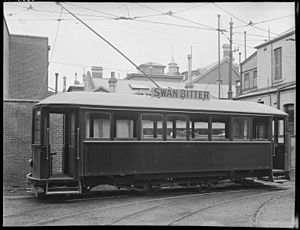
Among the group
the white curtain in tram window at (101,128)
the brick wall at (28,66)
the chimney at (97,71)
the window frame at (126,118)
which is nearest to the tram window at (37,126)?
the white curtain in tram window at (101,128)

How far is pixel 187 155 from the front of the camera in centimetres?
1112

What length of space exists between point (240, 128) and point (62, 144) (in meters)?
5.06

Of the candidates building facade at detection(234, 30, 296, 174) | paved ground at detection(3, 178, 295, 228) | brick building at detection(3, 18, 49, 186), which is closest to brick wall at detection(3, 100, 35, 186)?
brick building at detection(3, 18, 49, 186)

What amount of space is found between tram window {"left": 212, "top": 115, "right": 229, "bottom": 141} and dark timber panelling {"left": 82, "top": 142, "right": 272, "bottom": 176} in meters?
0.22

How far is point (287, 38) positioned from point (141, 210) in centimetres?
618

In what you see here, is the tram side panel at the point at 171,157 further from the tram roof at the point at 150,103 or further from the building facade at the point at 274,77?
the building facade at the point at 274,77

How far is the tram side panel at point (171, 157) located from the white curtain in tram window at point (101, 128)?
22 centimetres

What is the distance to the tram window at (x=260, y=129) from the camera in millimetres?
12180

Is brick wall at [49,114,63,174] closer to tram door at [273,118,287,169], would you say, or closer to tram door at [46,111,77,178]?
tram door at [46,111,77,178]

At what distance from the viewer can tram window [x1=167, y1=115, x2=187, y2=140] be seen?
10.9m

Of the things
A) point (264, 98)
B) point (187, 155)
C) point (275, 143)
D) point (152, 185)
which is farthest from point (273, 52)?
point (152, 185)

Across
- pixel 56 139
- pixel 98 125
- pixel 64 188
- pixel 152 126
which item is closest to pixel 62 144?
pixel 56 139

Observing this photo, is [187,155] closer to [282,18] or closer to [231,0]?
[282,18]

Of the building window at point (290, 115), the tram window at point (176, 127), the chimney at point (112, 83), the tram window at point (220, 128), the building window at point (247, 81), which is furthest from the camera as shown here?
the building window at point (247, 81)
